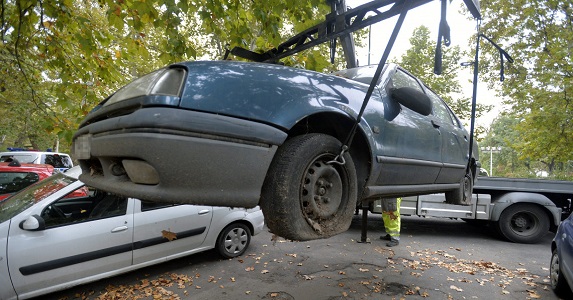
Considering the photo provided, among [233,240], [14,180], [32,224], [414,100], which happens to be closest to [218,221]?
[233,240]

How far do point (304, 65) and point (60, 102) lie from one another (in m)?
2.89

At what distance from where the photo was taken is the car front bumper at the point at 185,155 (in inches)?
53.2

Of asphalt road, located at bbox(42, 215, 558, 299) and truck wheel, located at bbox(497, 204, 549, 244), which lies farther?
truck wheel, located at bbox(497, 204, 549, 244)

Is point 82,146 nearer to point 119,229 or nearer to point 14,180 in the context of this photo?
point 119,229

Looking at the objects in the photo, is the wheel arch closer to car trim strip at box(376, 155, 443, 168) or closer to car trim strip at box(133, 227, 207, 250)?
car trim strip at box(376, 155, 443, 168)

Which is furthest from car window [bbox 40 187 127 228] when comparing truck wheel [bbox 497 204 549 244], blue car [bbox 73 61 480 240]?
truck wheel [bbox 497 204 549 244]

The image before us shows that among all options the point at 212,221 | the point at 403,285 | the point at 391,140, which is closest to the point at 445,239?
the point at 403,285

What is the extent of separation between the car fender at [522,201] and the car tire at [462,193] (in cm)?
389

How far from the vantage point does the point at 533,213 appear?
22.2 feet

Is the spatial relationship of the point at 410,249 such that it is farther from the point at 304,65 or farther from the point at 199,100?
the point at 199,100

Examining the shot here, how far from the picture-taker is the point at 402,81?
9.22 feet

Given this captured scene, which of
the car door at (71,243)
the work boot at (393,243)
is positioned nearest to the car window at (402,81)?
the car door at (71,243)

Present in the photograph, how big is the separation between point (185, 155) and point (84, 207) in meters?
3.51

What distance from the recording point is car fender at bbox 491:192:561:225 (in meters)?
6.68
